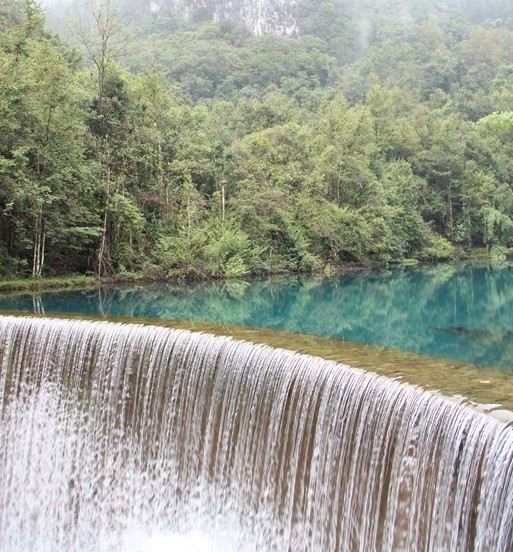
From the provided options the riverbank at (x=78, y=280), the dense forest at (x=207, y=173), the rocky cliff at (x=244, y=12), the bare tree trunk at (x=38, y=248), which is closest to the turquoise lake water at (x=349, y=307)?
the riverbank at (x=78, y=280)

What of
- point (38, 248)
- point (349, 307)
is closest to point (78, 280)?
point (38, 248)

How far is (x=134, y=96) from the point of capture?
70.1 ft

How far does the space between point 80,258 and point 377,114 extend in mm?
26489

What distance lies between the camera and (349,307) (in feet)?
50.8

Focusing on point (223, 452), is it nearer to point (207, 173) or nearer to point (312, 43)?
point (207, 173)

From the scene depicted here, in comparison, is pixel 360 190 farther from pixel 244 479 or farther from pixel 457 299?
pixel 244 479

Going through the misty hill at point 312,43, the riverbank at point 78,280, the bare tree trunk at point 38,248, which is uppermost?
the misty hill at point 312,43

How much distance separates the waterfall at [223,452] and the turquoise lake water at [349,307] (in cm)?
342

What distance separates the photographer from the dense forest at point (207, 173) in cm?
1631

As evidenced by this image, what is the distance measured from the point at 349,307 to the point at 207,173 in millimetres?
10728

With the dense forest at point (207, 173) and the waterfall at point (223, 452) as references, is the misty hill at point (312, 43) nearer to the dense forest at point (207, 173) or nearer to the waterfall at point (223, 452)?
the dense forest at point (207, 173)

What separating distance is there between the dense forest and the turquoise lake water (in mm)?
2102

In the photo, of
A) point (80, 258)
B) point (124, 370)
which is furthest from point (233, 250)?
point (124, 370)

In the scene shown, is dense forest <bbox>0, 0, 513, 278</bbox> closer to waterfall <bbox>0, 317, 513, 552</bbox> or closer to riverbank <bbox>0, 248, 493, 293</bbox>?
riverbank <bbox>0, 248, 493, 293</bbox>
